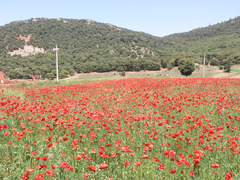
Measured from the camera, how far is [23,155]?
3.22 m

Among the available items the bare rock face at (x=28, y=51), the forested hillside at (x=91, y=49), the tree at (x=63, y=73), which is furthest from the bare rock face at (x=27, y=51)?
the tree at (x=63, y=73)

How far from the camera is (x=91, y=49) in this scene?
456 feet

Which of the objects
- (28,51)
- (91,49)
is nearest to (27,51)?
(28,51)

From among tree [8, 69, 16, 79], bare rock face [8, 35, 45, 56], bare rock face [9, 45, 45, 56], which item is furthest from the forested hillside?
bare rock face [9, 45, 45, 56]

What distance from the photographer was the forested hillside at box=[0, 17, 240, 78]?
9669 centimetres

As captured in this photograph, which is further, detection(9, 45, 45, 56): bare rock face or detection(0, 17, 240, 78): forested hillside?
detection(9, 45, 45, 56): bare rock face

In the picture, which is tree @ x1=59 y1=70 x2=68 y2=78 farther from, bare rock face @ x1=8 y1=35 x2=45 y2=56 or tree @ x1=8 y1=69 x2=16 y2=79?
bare rock face @ x1=8 y1=35 x2=45 y2=56

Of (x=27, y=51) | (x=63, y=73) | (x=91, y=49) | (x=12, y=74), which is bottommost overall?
(x=12, y=74)

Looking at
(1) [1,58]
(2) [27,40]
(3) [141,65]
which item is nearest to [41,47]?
(2) [27,40]

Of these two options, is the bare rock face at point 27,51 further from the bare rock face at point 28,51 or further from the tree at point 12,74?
the tree at point 12,74

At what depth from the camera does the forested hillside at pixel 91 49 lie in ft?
317

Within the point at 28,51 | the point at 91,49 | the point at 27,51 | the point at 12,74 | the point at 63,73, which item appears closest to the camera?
the point at 12,74

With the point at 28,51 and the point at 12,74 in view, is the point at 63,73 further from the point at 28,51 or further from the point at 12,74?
the point at 28,51

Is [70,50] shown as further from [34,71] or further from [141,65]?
[141,65]
